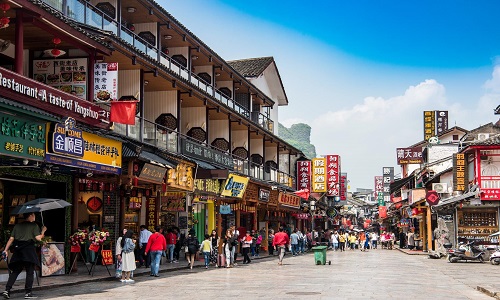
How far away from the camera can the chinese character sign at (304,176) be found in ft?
190

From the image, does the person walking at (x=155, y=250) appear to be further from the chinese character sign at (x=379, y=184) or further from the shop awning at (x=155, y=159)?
the chinese character sign at (x=379, y=184)

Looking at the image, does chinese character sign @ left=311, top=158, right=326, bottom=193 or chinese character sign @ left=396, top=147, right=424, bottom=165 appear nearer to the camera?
chinese character sign @ left=311, top=158, right=326, bottom=193

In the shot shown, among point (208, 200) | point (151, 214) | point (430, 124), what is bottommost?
point (151, 214)

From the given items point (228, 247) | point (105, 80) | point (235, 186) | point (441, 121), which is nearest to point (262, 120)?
point (235, 186)

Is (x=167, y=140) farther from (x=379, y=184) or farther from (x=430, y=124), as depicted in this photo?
(x=379, y=184)

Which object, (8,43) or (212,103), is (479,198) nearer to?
(212,103)

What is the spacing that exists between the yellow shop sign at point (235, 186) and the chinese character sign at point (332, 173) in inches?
969

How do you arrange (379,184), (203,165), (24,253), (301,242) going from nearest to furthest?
(24,253) → (203,165) → (301,242) → (379,184)

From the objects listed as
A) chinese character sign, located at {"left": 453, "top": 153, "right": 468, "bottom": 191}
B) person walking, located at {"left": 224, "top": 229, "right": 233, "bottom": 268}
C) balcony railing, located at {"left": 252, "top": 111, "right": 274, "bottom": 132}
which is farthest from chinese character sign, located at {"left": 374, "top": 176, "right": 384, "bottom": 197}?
person walking, located at {"left": 224, "top": 229, "right": 233, "bottom": 268}

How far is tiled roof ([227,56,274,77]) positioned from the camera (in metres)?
49.6

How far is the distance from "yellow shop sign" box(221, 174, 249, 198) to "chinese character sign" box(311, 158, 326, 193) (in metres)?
21.7

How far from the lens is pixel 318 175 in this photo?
57.1 metres

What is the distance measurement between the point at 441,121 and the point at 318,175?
16207 millimetres

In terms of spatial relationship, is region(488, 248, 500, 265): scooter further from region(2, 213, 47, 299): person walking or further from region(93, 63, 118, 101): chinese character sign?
region(2, 213, 47, 299): person walking
